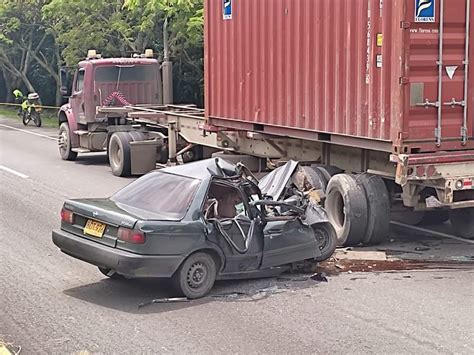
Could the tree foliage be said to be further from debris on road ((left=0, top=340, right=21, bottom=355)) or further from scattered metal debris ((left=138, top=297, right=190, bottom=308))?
debris on road ((left=0, top=340, right=21, bottom=355))

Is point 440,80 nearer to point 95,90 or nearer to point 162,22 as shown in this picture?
point 95,90

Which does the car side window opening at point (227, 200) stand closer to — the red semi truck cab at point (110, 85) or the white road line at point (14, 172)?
the white road line at point (14, 172)

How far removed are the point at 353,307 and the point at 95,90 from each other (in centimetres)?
1374

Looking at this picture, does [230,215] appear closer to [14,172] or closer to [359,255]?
[359,255]

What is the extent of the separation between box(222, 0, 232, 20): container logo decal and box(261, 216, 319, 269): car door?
604 cm

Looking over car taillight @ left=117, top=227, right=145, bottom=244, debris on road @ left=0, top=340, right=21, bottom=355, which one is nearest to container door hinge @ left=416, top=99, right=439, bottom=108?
car taillight @ left=117, top=227, right=145, bottom=244

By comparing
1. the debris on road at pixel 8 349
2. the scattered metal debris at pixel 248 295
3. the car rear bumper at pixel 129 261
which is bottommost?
the debris on road at pixel 8 349

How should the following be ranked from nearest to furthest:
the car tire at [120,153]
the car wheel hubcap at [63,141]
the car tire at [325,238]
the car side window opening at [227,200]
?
the car side window opening at [227,200]
the car tire at [325,238]
the car tire at [120,153]
the car wheel hubcap at [63,141]

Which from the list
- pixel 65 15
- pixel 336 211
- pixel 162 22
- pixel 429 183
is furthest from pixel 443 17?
pixel 65 15

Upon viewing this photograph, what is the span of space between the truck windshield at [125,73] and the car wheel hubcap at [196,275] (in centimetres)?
1294

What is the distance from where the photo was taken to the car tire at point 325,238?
31.0 feet

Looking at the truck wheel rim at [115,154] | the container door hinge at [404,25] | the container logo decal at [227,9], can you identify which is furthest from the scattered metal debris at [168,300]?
the truck wheel rim at [115,154]

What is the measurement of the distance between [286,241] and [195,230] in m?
1.22

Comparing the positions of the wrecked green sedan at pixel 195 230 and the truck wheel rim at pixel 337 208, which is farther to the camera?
the truck wheel rim at pixel 337 208
